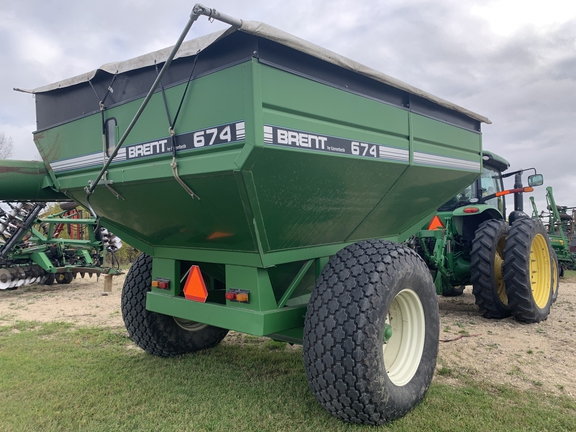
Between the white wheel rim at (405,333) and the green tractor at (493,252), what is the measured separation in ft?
6.34

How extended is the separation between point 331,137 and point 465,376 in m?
2.24

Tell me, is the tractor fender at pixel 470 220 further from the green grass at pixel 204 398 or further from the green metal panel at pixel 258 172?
the green grass at pixel 204 398

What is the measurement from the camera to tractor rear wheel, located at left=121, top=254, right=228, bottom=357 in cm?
379

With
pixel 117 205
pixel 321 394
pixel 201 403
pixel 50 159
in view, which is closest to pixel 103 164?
pixel 117 205

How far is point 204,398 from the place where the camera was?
3061 mm

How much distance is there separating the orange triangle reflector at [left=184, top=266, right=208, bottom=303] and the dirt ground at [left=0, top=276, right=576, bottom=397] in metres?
1.93

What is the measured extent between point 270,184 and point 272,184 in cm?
1

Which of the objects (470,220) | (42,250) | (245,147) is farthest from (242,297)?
(42,250)

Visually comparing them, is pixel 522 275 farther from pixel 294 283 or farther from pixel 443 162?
pixel 294 283

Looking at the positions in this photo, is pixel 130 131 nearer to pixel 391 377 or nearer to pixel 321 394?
pixel 321 394

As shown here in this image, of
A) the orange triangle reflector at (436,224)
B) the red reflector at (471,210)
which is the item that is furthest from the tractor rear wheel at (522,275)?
the orange triangle reflector at (436,224)

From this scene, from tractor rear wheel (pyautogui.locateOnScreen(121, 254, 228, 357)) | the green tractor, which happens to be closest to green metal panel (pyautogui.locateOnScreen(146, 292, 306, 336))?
tractor rear wheel (pyautogui.locateOnScreen(121, 254, 228, 357))

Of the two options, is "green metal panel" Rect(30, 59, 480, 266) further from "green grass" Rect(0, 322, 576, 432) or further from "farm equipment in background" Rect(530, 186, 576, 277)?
"farm equipment in background" Rect(530, 186, 576, 277)

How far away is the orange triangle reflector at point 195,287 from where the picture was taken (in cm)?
313
